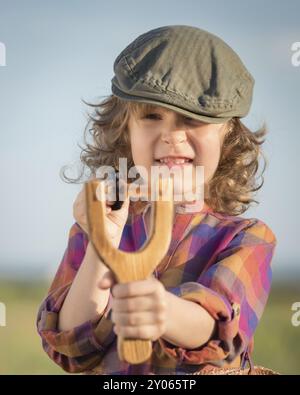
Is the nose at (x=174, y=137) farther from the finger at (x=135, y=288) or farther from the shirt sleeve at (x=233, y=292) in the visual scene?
the finger at (x=135, y=288)

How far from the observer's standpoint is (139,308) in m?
1.21

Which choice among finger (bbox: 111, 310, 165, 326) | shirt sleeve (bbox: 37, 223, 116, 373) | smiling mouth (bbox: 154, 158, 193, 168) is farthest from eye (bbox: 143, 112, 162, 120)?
finger (bbox: 111, 310, 165, 326)

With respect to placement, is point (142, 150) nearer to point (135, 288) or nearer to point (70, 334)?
point (70, 334)

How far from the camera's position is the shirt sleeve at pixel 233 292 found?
160cm

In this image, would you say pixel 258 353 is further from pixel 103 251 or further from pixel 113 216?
pixel 103 251

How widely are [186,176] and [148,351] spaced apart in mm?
670

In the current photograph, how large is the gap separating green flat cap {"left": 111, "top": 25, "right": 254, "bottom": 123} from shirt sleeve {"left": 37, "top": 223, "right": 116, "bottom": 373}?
1.51ft

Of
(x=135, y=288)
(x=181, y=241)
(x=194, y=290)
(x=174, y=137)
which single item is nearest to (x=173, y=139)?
(x=174, y=137)

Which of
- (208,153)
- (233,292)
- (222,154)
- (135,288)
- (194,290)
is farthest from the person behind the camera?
(222,154)

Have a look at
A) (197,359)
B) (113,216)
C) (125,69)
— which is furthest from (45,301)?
(125,69)

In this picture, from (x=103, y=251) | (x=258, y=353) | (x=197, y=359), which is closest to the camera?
(x=103, y=251)

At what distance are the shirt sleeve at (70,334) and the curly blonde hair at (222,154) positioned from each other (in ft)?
1.11

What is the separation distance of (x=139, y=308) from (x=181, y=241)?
0.66m
